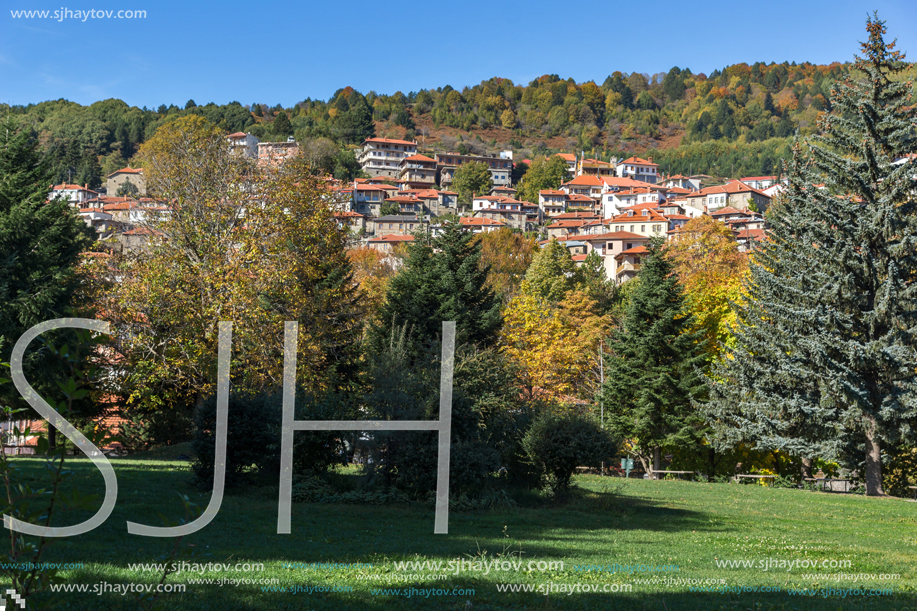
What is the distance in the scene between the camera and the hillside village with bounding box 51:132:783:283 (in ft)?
322

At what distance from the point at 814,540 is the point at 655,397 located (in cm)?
2216

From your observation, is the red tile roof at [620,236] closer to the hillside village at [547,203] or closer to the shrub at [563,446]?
the hillside village at [547,203]

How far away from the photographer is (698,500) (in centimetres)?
1950

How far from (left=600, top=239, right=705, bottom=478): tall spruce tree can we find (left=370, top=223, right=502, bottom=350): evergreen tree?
725cm

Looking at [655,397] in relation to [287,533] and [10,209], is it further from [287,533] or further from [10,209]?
[10,209]

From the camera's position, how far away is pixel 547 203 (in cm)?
14300

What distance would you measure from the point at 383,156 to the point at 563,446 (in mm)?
158185

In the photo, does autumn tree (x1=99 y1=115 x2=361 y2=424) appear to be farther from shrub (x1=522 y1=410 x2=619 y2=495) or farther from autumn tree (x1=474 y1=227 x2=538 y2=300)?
autumn tree (x1=474 y1=227 x2=538 y2=300)

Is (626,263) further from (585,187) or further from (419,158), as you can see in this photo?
(419,158)

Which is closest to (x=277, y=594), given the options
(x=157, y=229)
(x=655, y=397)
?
(x=157, y=229)

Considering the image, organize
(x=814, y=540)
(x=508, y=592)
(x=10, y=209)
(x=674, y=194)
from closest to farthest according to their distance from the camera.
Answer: (x=508, y=592), (x=814, y=540), (x=10, y=209), (x=674, y=194)

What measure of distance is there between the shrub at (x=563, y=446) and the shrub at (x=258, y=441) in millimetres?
4789

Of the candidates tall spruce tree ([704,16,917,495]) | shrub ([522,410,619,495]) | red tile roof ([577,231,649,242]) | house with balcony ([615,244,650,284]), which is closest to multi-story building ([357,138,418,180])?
red tile roof ([577,231,649,242])

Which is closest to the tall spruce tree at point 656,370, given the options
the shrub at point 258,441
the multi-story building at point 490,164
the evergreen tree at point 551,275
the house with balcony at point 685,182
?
the evergreen tree at point 551,275
